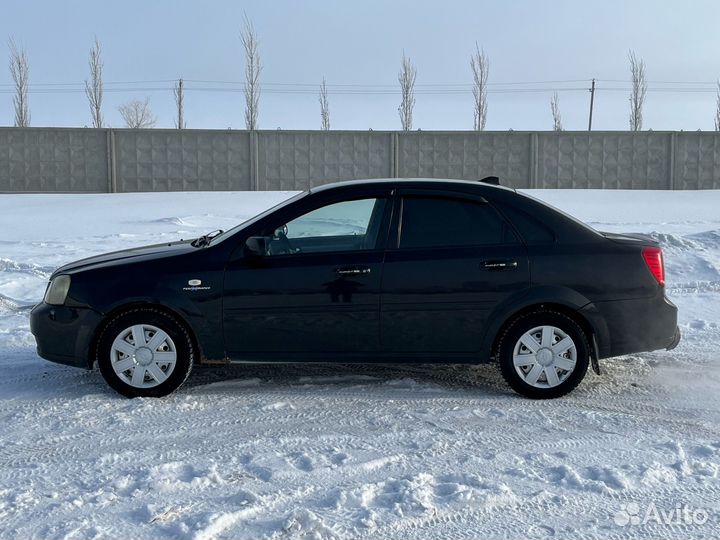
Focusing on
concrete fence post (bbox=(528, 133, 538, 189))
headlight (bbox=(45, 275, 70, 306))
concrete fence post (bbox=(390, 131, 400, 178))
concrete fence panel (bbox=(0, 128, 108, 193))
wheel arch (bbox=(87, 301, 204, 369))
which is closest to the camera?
wheel arch (bbox=(87, 301, 204, 369))

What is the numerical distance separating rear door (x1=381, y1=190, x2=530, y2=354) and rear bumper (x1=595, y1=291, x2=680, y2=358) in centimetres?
64

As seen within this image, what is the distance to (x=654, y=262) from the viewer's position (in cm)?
543

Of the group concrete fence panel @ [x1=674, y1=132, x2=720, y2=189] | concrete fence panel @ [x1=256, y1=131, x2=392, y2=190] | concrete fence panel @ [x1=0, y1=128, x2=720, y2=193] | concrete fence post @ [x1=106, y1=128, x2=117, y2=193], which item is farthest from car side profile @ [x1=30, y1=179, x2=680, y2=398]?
concrete fence panel @ [x1=674, y1=132, x2=720, y2=189]

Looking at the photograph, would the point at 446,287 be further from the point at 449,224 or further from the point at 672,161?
the point at 672,161

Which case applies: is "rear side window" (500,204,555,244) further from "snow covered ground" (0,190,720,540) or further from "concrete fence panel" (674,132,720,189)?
"concrete fence panel" (674,132,720,189)

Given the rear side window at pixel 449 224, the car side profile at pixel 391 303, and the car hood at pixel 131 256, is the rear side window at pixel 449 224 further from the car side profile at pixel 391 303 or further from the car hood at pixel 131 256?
the car hood at pixel 131 256

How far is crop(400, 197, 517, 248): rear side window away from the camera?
5434mm

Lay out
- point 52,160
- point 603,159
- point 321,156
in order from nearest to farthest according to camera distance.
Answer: point 52,160 < point 321,156 < point 603,159

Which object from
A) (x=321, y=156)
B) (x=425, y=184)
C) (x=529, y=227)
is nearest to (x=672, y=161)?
(x=321, y=156)

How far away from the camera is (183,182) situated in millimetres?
28016

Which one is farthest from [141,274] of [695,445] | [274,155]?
[274,155]

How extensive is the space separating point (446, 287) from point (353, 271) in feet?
2.07

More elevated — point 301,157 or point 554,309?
point 301,157

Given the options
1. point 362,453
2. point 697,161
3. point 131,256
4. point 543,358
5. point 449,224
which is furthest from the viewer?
point 697,161
